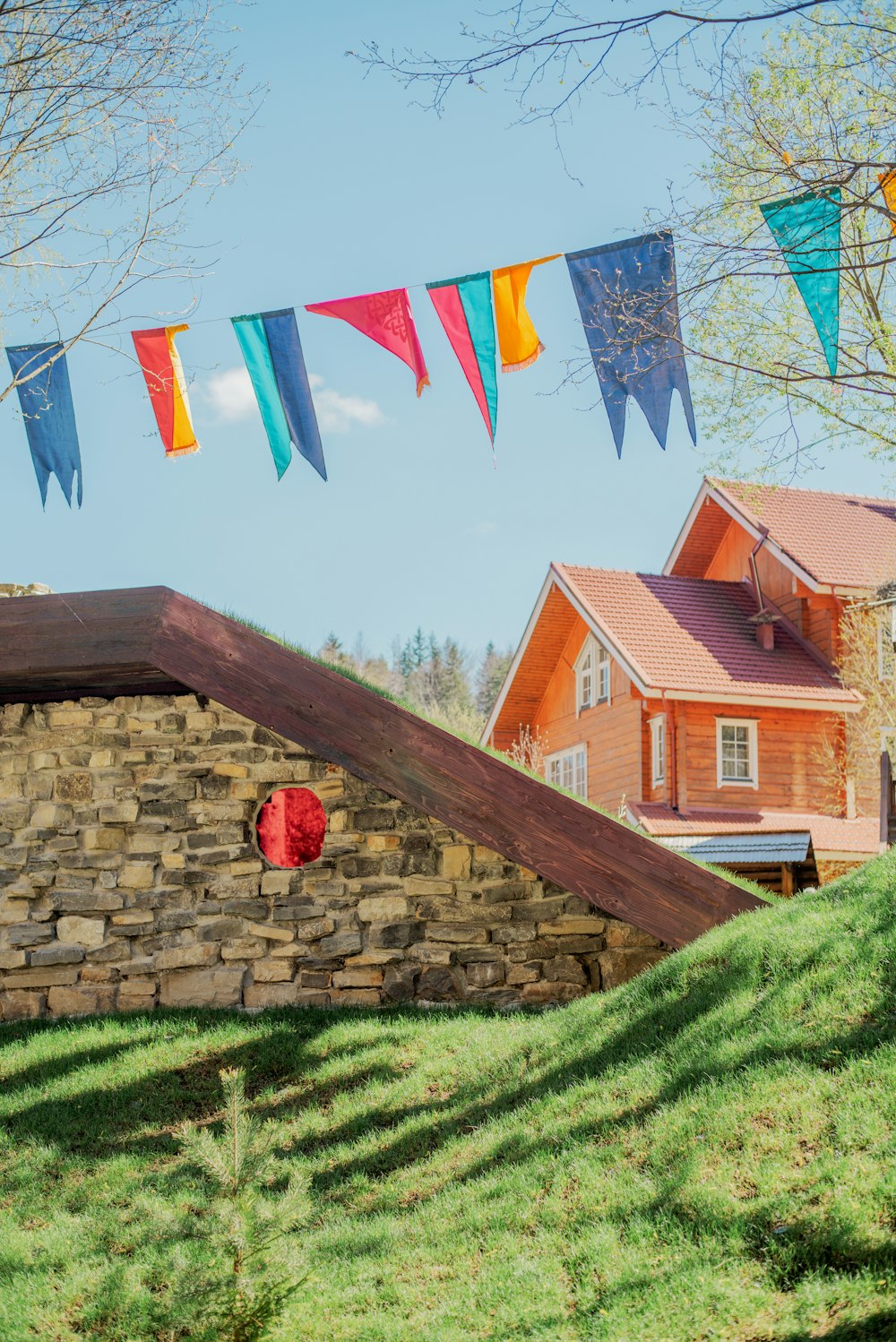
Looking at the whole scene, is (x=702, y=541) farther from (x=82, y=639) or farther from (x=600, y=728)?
(x=82, y=639)

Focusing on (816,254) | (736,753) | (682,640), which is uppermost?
(816,254)

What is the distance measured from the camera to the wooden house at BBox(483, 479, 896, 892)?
668 inches

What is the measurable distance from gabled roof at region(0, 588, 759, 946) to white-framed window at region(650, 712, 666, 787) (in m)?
9.81

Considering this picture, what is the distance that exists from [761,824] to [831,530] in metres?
6.10

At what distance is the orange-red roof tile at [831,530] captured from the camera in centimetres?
1869

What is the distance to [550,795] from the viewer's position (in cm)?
765

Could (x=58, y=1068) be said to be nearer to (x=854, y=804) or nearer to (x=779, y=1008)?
(x=779, y=1008)

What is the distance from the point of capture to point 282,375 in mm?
8500

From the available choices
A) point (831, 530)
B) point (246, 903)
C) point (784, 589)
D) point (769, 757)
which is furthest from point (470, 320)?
point (831, 530)

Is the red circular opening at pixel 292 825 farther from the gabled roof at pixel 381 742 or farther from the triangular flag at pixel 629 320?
the triangular flag at pixel 629 320

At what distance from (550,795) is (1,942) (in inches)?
153

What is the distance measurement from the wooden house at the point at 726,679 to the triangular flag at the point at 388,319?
8.42 metres

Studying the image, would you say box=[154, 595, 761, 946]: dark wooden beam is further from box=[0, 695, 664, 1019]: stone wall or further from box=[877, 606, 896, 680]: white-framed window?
box=[877, 606, 896, 680]: white-framed window

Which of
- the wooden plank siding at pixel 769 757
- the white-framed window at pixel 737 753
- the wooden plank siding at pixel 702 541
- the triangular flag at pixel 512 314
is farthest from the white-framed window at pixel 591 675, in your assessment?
the triangular flag at pixel 512 314
